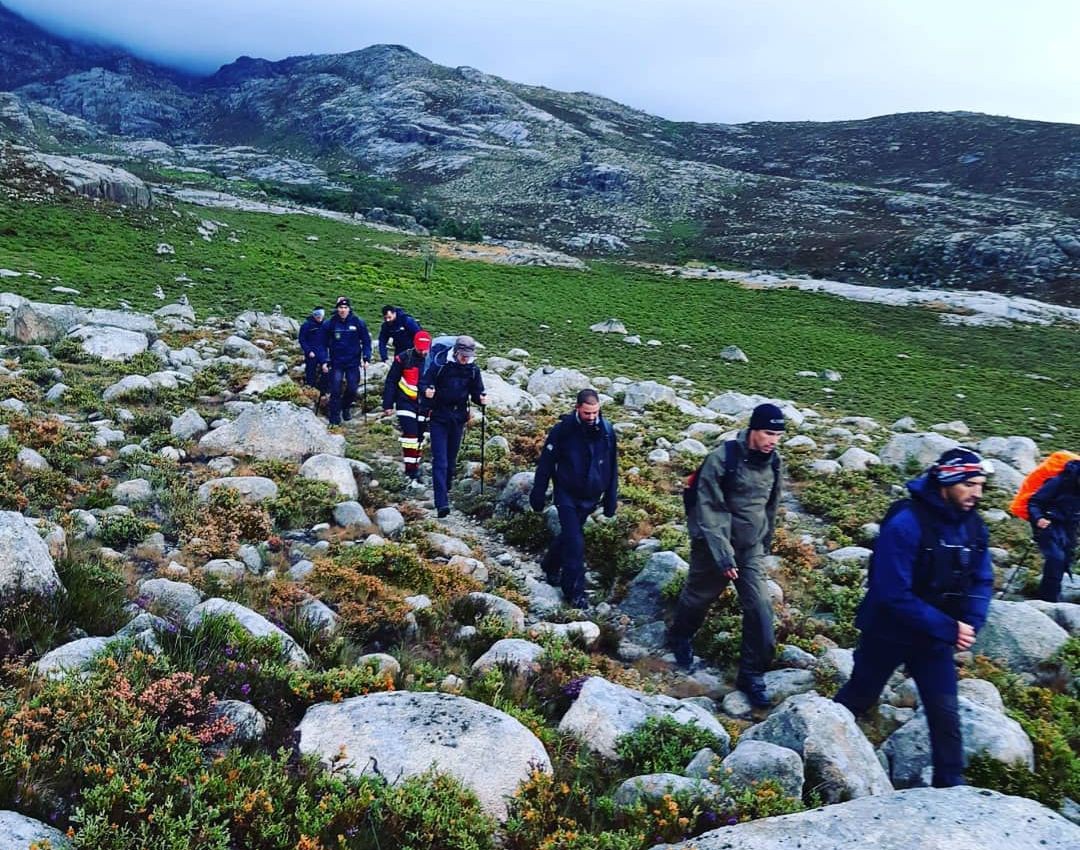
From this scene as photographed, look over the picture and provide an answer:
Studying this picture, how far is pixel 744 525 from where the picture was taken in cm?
620

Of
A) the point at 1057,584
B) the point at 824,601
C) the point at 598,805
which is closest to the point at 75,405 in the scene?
the point at 598,805

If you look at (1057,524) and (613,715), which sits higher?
(1057,524)

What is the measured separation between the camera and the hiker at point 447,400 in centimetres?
965

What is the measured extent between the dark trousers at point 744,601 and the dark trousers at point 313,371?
34.5 ft

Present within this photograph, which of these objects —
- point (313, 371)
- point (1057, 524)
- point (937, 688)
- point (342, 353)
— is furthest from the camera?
point (313, 371)

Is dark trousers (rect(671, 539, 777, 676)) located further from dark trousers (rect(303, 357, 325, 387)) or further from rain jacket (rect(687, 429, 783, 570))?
dark trousers (rect(303, 357, 325, 387))

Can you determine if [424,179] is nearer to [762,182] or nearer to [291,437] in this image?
[762,182]

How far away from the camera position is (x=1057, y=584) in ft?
26.2

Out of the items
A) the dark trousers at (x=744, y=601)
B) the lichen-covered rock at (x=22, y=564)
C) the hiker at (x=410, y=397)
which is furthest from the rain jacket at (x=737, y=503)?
the hiker at (x=410, y=397)

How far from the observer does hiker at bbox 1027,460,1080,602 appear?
25.9ft

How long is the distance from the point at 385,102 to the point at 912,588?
7817 inches

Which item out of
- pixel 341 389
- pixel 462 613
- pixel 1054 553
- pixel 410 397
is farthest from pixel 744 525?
Answer: pixel 341 389

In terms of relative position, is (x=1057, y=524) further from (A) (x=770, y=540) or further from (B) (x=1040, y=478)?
(A) (x=770, y=540)

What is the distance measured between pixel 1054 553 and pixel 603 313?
107 ft
